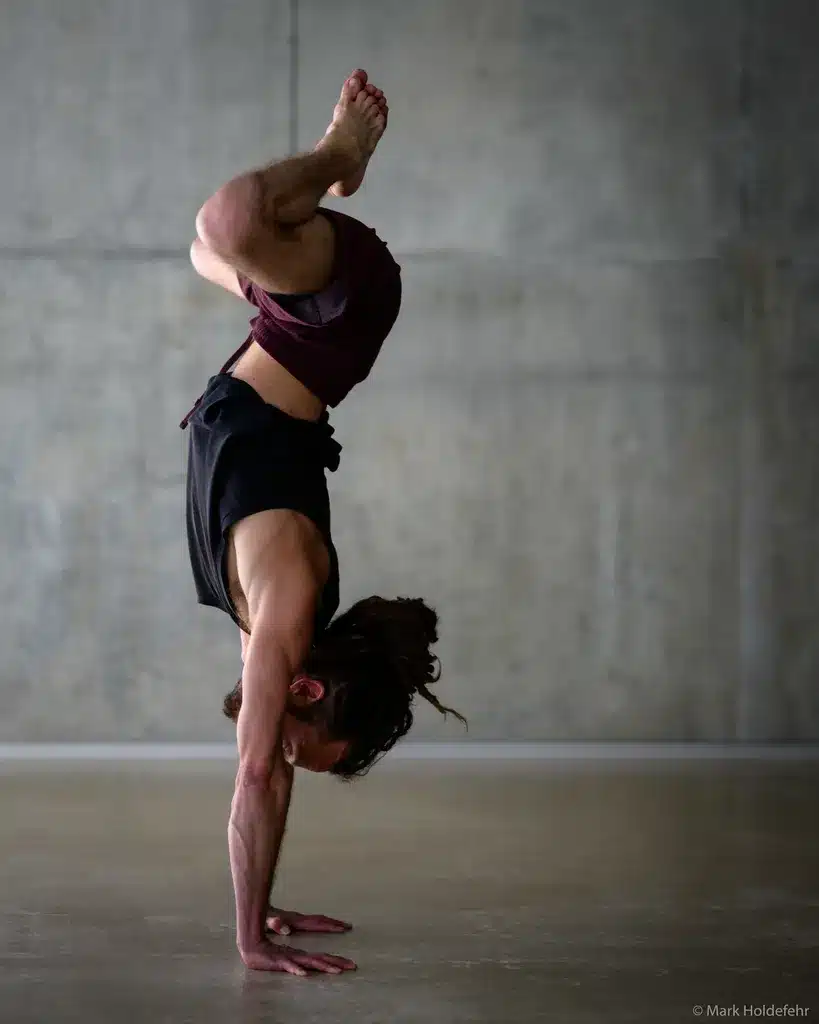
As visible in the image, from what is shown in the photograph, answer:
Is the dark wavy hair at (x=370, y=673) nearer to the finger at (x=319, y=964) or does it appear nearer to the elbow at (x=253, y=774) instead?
the elbow at (x=253, y=774)

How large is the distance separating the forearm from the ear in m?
0.17

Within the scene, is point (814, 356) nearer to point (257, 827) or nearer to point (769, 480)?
point (769, 480)

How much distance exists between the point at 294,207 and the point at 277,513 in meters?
0.55

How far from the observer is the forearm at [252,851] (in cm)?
219

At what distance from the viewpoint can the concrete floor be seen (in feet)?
6.77

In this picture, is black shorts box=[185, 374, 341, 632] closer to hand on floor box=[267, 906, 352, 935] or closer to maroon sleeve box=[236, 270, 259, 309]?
maroon sleeve box=[236, 270, 259, 309]

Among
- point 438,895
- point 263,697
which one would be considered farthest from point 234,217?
point 438,895

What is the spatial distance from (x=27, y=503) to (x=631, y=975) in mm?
3309

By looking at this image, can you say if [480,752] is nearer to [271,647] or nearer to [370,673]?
[370,673]

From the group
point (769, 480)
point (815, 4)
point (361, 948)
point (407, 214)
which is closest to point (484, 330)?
point (407, 214)

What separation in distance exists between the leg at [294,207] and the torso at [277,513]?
0.74 ft

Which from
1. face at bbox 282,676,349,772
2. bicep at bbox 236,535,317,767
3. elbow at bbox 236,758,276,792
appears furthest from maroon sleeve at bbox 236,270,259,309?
elbow at bbox 236,758,276,792

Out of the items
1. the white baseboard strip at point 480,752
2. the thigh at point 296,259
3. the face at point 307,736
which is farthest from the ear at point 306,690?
the white baseboard strip at point 480,752

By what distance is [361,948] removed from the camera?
2348 mm
